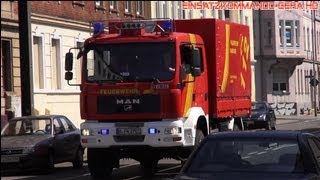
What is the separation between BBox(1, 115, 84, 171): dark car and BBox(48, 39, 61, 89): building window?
1444 cm

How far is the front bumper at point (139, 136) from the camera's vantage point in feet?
49.3

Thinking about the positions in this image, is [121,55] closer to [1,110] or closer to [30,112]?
[30,112]

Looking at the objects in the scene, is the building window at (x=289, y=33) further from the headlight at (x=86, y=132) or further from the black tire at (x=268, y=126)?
the headlight at (x=86, y=132)

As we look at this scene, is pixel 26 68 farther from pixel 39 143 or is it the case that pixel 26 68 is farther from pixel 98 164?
pixel 98 164

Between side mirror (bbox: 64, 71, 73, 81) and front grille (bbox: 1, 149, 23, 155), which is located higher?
side mirror (bbox: 64, 71, 73, 81)

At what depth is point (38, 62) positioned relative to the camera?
33375 millimetres

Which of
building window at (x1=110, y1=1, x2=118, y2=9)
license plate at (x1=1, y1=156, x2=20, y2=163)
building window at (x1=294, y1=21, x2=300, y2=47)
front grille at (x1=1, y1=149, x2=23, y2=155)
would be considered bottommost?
license plate at (x1=1, y1=156, x2=20, y2=163)

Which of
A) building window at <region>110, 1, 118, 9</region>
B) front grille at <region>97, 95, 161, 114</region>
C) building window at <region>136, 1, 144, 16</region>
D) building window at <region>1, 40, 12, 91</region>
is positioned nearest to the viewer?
front grille at <region>97, 95, 161, 114</region>

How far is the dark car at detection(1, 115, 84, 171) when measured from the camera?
715 inches

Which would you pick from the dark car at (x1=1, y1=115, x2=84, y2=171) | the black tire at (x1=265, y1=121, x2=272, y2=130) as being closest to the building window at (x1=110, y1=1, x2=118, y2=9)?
the black tire at (x1=265, y1=121, x2=272, y2=130)

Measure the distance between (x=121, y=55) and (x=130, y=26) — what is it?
683 mm

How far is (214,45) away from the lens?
1700 centimetres

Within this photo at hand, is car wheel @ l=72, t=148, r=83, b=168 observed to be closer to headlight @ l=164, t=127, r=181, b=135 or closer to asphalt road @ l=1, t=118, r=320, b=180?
asphalt road @ l=1, t=118, r=320, b=180

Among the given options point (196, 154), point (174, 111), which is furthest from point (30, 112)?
point (196, 154)
